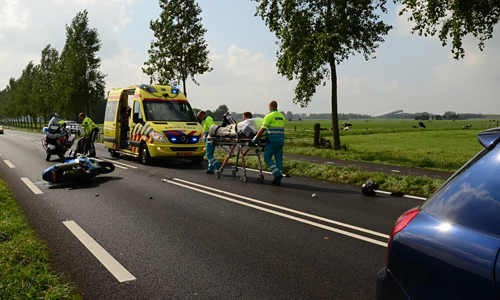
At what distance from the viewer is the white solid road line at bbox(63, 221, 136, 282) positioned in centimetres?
416

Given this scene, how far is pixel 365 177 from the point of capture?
1060 centimetres

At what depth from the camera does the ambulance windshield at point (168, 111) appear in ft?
49.2

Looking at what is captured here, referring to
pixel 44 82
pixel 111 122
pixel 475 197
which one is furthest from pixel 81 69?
pixel 475 197

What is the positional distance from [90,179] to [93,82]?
1668 inches

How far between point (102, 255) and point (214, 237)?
4.79 feet

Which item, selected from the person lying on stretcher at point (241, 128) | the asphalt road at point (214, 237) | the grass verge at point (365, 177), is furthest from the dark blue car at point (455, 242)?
the person lying on stretcher at point (241, 128)

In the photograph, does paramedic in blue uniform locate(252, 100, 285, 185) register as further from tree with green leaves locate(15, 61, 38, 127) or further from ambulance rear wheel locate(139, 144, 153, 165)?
tree with green leaves locate(15, 61, 38, 127)

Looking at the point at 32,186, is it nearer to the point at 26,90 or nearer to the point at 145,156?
the point at 145,156

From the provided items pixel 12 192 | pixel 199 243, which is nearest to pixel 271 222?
pixel 199 243

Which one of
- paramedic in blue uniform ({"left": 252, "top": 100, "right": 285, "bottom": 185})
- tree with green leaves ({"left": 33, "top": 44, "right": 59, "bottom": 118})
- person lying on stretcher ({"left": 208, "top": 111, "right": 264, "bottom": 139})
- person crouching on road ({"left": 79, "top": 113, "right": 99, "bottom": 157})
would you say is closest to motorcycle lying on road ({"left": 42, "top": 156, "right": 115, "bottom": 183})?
person lying on stretcher ({"left": 208, "top": 111, "right": 264, "bottom": 139})

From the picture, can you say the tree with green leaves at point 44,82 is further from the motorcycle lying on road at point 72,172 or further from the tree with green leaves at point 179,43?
the motorcycle lying on road at point 72,172

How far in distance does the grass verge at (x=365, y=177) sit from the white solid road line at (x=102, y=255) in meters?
6.70

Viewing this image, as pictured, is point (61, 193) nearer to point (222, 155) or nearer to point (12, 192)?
point (12, 192)

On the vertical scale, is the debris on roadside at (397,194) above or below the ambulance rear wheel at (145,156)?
below
